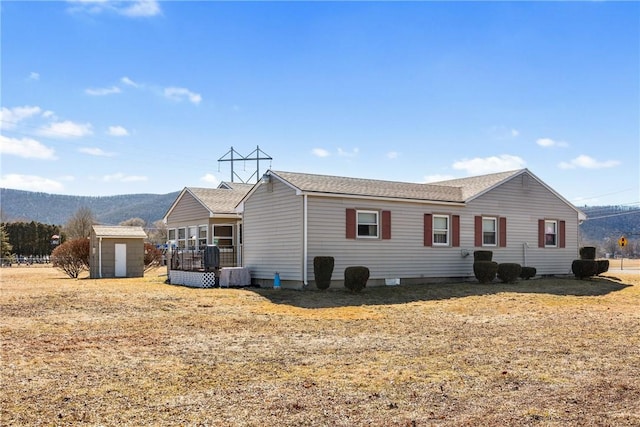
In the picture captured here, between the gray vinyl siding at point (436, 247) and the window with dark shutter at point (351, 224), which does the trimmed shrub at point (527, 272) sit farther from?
the window with dark shutter at point (351, 224)

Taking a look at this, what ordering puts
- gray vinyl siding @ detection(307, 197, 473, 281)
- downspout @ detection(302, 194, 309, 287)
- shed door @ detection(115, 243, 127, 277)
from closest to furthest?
downspout @ detection(302, 194, 309, 287), gray vinyl siding @ detection(307, 197, 473, 281), shed door @ detection(115, 243, 127, 277)

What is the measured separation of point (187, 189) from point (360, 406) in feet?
76.4

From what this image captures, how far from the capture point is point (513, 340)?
10445 mm

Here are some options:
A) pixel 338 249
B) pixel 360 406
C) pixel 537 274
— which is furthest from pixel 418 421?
pixel 537 274

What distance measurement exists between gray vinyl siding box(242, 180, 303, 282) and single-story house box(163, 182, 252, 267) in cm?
329

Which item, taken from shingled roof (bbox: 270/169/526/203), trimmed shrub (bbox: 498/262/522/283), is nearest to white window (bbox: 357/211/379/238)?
shingled roof (bbox: 270/169/526/203)

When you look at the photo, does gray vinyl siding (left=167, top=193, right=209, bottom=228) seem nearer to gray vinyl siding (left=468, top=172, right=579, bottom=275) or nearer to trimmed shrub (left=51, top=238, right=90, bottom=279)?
trimmed shrub (left=51, top=238, right=90, bottom=279)

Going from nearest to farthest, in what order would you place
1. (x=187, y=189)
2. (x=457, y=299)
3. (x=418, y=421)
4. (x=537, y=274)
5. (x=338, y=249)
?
1. (x=418, y=421)
2. (x=457, y=299)
3. (x=338, y=249)
4. (x=537, y=274)
5. (x=187, y=189)

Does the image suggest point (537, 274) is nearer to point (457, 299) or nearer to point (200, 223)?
point (457, 299)

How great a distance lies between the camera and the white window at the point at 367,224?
810 inches

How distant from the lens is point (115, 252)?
98.8ft

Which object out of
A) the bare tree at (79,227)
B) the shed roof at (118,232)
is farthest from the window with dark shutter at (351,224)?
the bare tree at (79,227)

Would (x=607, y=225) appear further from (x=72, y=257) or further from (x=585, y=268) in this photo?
(x=72, y=257)

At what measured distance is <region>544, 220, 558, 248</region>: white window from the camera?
84.7 feet
